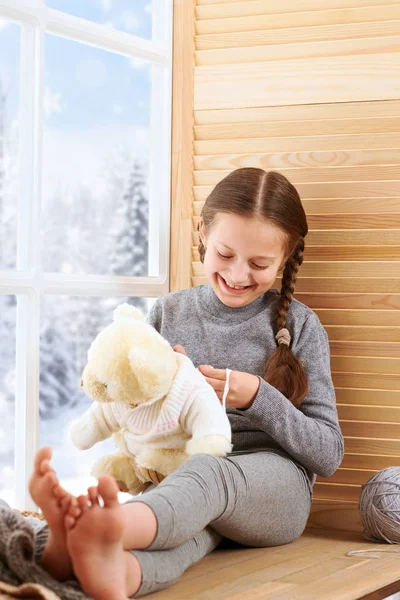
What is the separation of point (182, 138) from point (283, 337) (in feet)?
1.94

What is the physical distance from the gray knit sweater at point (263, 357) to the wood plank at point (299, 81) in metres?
0.47

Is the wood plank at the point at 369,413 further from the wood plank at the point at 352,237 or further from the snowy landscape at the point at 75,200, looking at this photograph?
the snowy landscape at the point at 75,200

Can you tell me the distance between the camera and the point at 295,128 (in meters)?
2.10

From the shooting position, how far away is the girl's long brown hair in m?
1.87

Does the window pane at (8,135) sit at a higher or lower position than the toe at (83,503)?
higher

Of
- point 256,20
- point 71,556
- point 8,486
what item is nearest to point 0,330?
point 8,486

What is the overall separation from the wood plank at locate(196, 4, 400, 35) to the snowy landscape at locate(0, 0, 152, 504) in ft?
0.61

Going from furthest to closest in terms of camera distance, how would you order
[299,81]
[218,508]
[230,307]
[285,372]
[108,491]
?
[299,81]
[230,307]
[285,372]
[218,508]
[108,491]

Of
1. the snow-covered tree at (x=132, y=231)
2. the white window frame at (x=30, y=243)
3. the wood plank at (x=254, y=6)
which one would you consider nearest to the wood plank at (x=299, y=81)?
the wood plank at (x=254, y=6)

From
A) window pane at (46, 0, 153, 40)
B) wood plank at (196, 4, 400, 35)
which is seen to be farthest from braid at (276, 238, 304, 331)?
window pane at (46, 0, 153, 40)

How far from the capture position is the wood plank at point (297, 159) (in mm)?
2037

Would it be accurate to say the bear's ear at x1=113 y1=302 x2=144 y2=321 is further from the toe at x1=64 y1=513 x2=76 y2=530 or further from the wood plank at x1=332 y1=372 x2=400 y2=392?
the wood plank at x1=332 y1=372 x2=400 y2=392

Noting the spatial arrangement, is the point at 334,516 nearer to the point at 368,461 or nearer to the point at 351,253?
the point at 368,461

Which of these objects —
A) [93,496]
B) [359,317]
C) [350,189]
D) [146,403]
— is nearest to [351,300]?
[359,317]
